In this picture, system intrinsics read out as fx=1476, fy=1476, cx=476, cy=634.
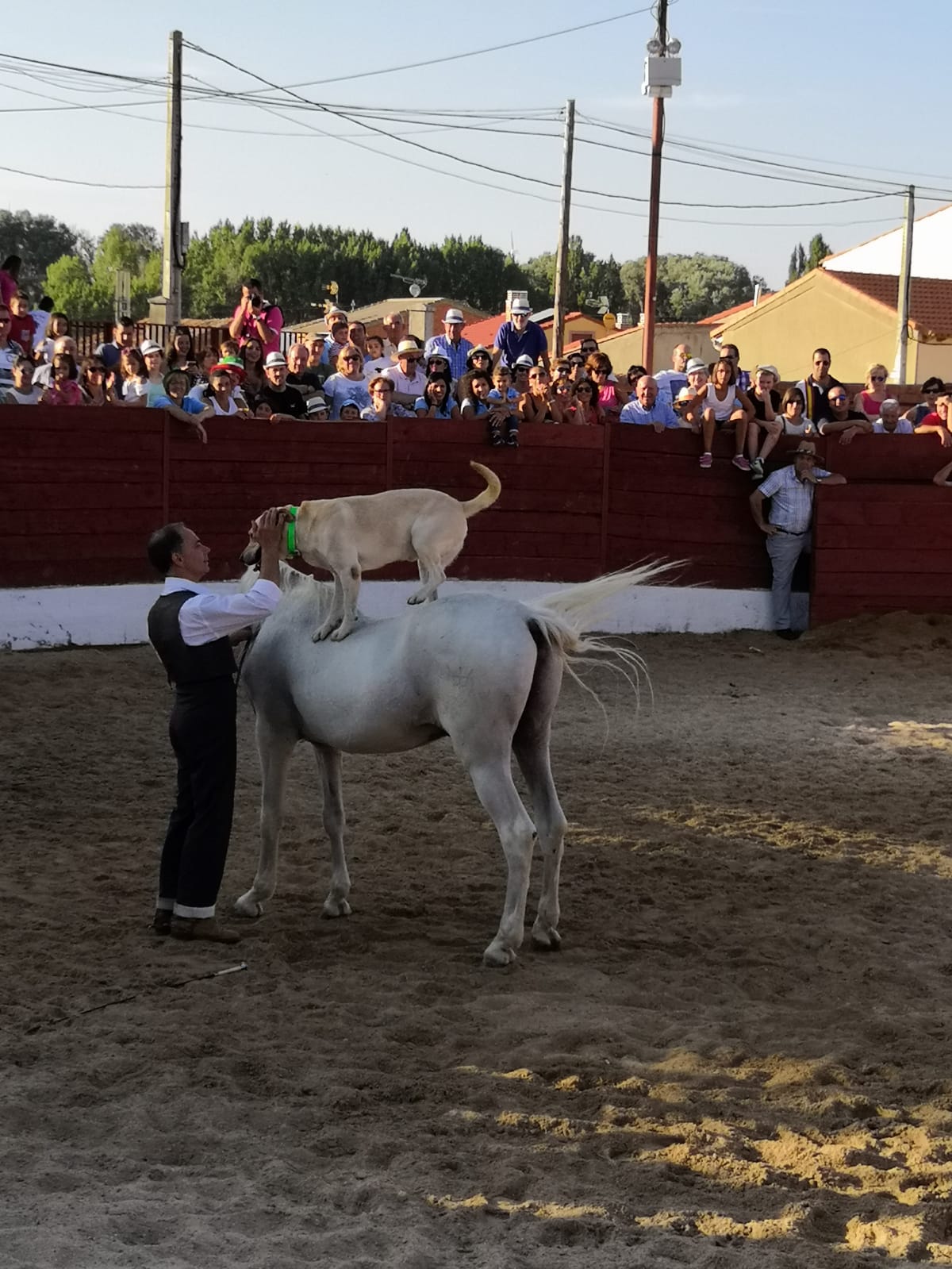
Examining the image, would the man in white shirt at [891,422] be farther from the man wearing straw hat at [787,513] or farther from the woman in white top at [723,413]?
the woman in white top at [723,413]

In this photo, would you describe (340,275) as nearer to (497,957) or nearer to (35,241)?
(35,241)

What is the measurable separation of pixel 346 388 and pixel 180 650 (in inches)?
311

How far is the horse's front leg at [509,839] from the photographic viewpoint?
548cm

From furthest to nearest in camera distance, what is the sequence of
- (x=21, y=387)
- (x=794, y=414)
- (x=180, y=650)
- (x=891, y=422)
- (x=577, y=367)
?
(x=891, y=422) → (x=577, y=367) → (x=794, y=414) → (x=21, y=387) → (x=180, y=650)

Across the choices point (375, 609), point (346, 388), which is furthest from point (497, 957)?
point (346, 388)

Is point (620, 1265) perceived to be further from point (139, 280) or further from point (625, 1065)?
point (139, 280)

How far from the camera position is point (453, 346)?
548 inches

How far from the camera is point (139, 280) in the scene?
95.7m

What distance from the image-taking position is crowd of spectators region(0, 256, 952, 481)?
12531 mm

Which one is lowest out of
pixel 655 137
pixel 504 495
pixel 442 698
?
pixel 442 698

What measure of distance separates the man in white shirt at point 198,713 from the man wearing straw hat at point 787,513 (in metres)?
9.22

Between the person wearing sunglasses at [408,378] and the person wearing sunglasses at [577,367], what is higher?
the person wearing sunglasses at [577,367]

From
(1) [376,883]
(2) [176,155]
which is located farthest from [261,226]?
(1) [376,883]

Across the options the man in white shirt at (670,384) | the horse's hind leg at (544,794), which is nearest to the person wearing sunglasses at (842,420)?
the man in white shirt at (670,384)
